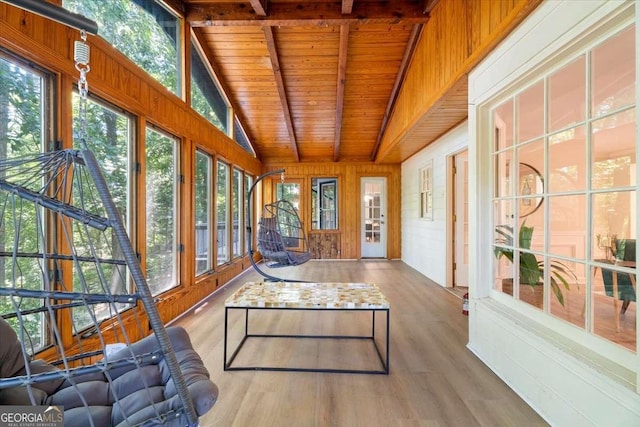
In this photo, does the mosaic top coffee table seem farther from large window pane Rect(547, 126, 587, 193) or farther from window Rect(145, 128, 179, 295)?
large window pane Rect(547, 126, 587, 193)

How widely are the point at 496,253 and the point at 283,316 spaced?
2189 millimetres

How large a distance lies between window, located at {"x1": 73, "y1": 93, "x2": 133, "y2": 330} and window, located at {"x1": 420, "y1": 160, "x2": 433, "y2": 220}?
4358mm

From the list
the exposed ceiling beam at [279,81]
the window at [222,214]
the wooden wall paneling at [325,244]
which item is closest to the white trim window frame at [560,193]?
the exposed ceiling beam at [279,81]

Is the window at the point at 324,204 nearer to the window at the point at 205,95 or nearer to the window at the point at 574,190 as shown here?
the window at the point at 205,95

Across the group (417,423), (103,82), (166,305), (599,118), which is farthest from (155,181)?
(599,118)

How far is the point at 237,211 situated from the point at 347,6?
3817 millimetres

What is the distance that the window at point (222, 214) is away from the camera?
4.66 m

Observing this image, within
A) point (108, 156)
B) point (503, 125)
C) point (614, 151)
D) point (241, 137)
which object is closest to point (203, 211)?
point (108, 156)

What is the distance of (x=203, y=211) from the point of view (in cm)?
411

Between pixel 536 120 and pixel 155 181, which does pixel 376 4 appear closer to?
pixel 536 120

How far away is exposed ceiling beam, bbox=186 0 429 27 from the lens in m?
3.40

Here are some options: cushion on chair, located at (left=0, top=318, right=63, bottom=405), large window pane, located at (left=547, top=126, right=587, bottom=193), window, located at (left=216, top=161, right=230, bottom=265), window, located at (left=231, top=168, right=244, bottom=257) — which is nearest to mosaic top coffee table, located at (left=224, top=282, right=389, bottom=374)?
cushion on chair, located at (left=0, top=318, right=63, bottom=405)

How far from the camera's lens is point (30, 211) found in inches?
68.7

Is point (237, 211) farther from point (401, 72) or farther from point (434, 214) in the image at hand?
point (401, 72)
